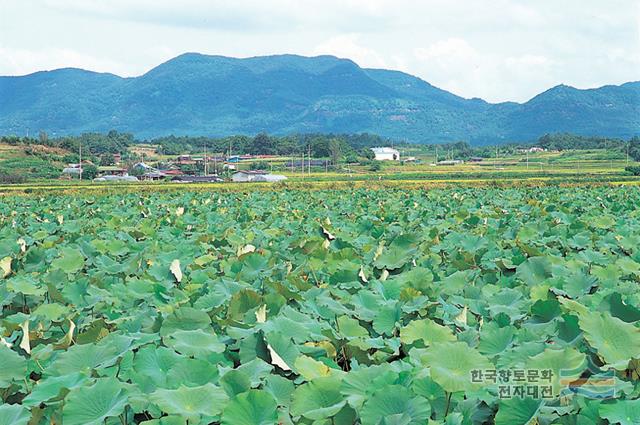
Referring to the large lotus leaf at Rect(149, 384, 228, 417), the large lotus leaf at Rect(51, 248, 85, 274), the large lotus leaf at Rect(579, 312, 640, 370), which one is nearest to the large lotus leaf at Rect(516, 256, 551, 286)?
the large lotus leaf at Rect(579, 312, 640, 370)

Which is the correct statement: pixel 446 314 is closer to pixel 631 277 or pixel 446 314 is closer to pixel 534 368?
pixel 534 368

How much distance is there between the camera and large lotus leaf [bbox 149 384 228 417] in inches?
87.5

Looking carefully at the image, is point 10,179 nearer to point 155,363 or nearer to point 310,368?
point 155,363

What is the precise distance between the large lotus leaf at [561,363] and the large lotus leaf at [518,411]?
0.90 feet

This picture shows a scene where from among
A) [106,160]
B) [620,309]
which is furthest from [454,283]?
[106,160]

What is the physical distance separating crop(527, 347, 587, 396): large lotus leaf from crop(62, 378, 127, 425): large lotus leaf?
1.35m

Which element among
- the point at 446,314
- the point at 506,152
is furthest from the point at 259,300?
the point at 506,152

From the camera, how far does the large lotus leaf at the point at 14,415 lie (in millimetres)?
2305

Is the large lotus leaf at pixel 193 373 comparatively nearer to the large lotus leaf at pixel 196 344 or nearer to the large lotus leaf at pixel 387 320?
the large lotus leaf at pixel 196 344

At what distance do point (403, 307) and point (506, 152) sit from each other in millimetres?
127512

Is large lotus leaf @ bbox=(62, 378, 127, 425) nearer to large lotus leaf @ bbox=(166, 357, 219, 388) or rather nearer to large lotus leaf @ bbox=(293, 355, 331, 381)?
large lotus leaf @ bbox=(166, 357, 219, 388)

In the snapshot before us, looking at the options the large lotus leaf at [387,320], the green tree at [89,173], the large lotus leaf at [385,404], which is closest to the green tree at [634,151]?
the green tree at [89,173]

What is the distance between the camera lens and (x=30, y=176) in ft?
227

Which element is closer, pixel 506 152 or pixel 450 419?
pixel 450 419
